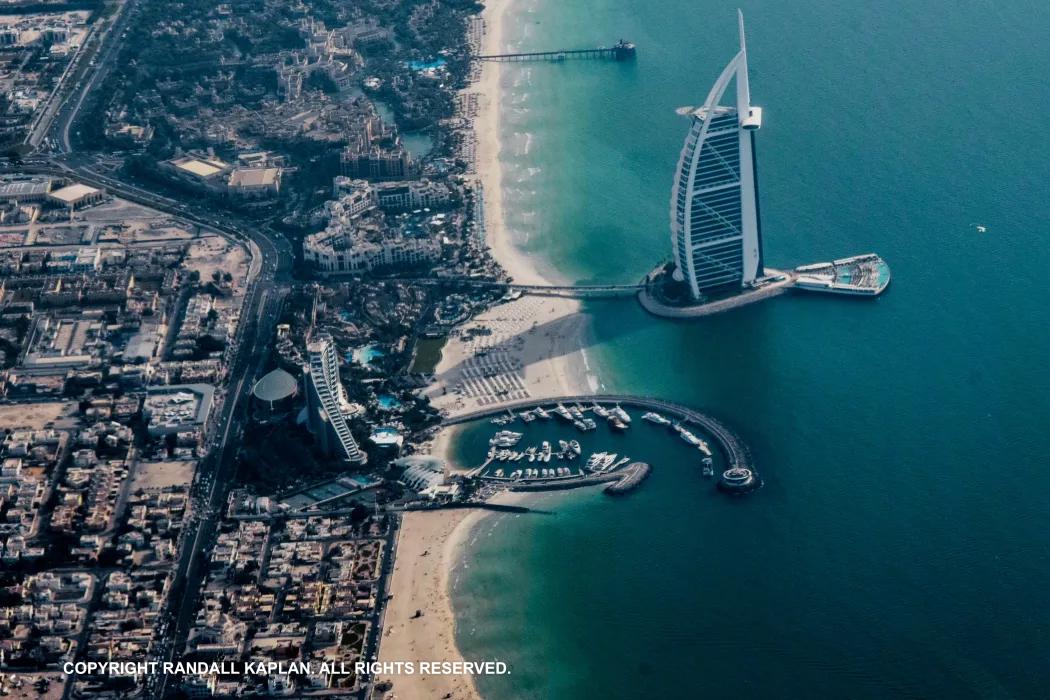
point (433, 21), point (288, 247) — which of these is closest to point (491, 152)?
point (288, 247)

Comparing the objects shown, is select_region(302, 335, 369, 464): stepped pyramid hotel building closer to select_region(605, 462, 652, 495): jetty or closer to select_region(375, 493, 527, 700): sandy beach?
select_region(375, 493, 527, 700): sandy beach

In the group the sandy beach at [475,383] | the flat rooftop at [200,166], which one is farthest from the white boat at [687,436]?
the flat rooftop at [200,166]

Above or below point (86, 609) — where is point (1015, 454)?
above

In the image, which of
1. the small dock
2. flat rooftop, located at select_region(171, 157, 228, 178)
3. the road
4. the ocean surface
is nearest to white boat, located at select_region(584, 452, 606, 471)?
the ocean surface

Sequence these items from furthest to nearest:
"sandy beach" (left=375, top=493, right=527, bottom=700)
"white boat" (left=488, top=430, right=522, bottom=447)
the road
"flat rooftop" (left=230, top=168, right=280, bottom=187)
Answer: the road → "flat rooftop" (left=230, top=168, right=280, bottom=187) → "white boat" (left=488, top=430, right=522, bottom=447) → "sandy beach" (left=375, top=493, right=527, bottom=700)

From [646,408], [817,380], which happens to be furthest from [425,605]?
[817,380]

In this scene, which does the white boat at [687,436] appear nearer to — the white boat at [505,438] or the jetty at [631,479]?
the jetty at [631,479]

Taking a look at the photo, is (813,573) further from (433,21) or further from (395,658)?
(433,21)
